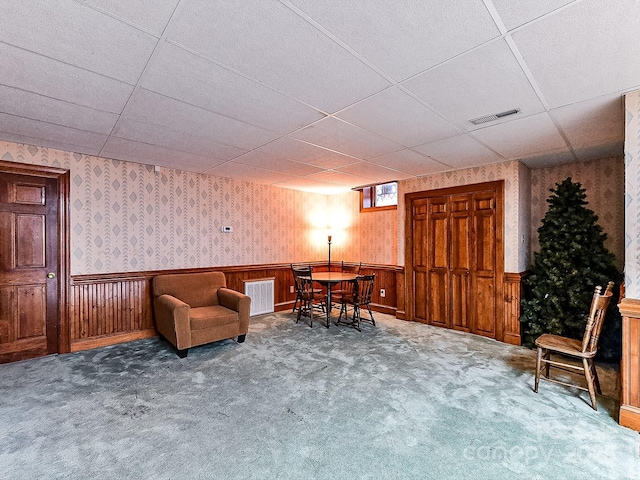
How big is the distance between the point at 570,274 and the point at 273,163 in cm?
389

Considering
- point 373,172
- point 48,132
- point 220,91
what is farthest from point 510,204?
point 48,132

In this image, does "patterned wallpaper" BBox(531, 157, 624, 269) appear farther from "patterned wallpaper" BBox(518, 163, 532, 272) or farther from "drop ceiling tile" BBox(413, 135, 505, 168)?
"drop ceiling tile" BBox(413, 135, 505, 168)

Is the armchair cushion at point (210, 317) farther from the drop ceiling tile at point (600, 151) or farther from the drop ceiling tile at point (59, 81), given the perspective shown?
the drop ceiling tile at point (600, 151)

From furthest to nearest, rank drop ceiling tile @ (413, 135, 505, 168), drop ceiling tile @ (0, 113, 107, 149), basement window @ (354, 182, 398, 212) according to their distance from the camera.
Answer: basement window @ (354, 182, 398, 212) → drop ceiling tile @ (413, 135, 505, 168) → drop ceiling tile @ (0, 113, 107, 149)

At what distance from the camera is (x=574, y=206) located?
379 cm

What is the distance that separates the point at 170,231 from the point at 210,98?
2.81 metres

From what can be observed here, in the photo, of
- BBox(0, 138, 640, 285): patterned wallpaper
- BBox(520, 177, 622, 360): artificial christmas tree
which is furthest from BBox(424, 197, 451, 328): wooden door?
BBox(520, 177, 622, 360): artificial christmas tree

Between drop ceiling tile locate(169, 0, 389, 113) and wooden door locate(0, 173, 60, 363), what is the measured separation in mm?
3204

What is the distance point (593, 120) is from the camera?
280 centimetres

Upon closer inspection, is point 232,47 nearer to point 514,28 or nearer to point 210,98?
point 210,98

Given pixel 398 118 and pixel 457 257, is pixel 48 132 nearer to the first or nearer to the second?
pixel 398 118

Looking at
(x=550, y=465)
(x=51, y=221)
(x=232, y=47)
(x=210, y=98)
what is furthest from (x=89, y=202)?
(x=550, y=465)

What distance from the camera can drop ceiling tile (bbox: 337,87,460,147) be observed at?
96.3 inches

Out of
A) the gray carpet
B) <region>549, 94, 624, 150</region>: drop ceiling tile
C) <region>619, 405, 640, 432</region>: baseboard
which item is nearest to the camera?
the gray carpet
